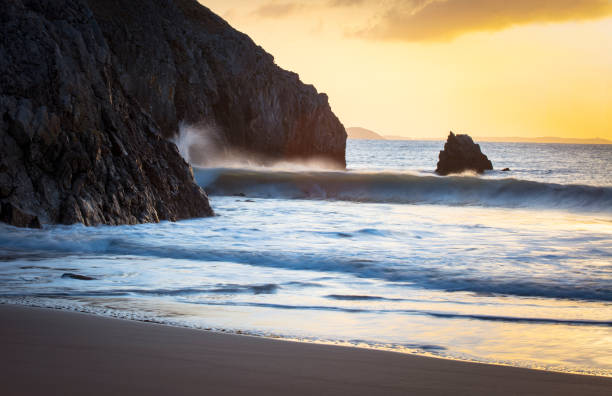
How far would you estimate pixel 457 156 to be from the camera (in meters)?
37.7

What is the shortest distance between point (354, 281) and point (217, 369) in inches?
145

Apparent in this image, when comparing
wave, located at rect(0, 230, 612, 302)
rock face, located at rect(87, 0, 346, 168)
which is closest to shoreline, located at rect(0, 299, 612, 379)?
wave, located at rect(0, 230, 612, 302)

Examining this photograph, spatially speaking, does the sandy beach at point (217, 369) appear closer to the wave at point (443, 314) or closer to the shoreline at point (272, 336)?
the shoreline at point (272, 336)

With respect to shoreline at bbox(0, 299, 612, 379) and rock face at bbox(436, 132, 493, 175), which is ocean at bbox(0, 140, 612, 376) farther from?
rock face at bbox(436, 132, 493, 175)

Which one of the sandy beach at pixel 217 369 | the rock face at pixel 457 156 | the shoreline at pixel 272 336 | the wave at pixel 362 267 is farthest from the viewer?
the rock face at pixel 457 156

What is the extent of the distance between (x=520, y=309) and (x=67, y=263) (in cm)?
480

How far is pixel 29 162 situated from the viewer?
9500 millimetres

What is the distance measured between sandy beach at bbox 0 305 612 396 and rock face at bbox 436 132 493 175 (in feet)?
115

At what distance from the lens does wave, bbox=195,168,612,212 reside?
21.0 metres

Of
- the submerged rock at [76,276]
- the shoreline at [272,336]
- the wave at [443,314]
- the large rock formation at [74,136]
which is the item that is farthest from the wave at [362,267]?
the shoreline at [272,336]

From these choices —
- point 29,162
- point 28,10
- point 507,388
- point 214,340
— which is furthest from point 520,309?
point 28,10

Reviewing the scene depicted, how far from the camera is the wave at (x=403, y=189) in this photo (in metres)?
21.0

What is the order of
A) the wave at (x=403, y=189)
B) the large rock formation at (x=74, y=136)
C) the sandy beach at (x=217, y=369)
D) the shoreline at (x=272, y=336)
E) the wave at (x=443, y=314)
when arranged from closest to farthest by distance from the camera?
1. the sandy beach at (x=217, y=369)
2. the shoreline at (x=272, y=336)
3. the wave at (x=443, y=314)
4. the large rock formation at (x=74, y=136)
5. the wave at (x=403, y=189)

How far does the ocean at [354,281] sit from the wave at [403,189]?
8.58 m
